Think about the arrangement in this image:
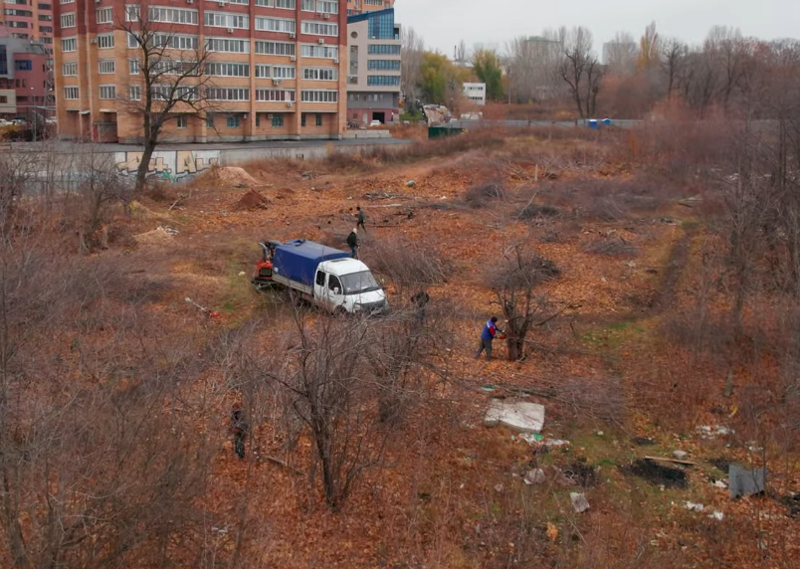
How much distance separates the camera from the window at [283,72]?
178 ft

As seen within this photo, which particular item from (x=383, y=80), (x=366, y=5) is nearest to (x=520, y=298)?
(x=383, y=80)

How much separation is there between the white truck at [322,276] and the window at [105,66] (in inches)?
1317

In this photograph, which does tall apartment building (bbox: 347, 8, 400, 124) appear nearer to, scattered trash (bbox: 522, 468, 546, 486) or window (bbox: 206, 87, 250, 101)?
window (bbox: 206, 87, 250, 101)

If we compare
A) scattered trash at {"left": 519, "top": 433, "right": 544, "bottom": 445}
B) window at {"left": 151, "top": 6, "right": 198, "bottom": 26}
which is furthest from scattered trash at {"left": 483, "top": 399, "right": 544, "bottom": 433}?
window at {"left": 151, "top": 6, "right": 198, "bottom": 26}

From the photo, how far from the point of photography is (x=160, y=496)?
6.52m

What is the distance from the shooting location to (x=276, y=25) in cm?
5372

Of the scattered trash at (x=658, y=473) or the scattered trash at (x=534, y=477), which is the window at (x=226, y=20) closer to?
the scattered trash at (x=534, y=477)

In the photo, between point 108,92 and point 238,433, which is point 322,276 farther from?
point 108,92

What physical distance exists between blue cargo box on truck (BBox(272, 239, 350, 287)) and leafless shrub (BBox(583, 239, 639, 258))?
359 inches

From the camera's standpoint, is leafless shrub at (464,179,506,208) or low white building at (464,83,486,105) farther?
low white building at (464,83,486,105)

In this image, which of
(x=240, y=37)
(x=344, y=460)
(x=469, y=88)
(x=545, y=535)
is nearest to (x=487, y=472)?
(x=545, y=535)

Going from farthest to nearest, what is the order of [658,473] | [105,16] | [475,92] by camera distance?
[475,92], [105,16], [658,473]

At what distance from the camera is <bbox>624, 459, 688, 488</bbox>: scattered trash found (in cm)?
1066

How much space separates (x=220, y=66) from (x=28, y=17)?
55.2 m
